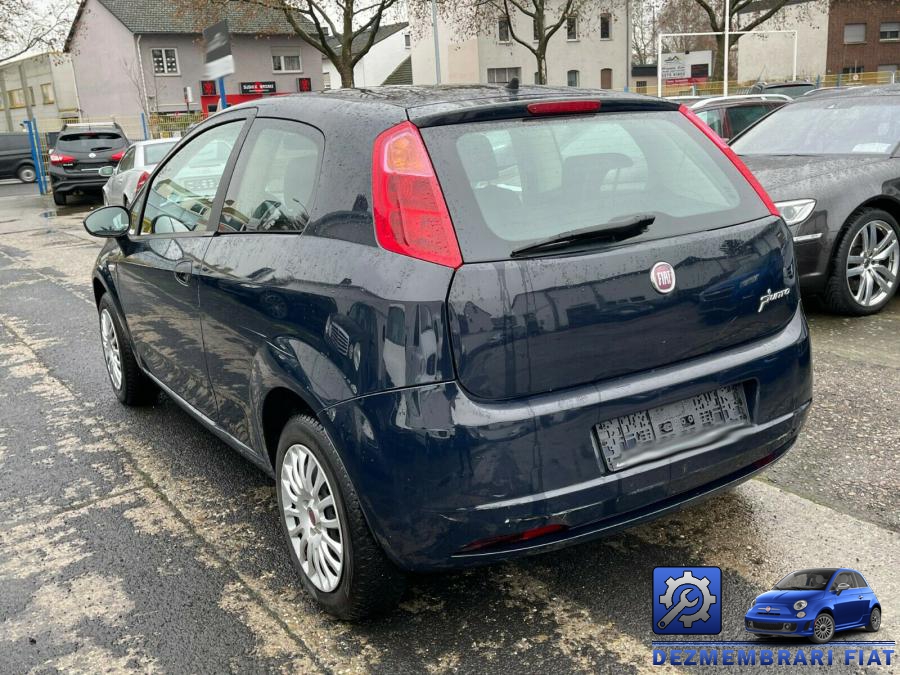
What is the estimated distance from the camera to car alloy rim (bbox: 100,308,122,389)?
5.02 metres

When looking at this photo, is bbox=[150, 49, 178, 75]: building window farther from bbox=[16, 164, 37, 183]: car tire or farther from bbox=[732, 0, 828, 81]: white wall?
bbox=[732, 0, 828, 81]: white wall

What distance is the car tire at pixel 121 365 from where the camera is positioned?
4.88 metres

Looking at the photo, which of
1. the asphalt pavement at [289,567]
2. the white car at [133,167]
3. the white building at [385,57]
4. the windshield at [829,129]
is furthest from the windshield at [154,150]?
the white building at [385,57]

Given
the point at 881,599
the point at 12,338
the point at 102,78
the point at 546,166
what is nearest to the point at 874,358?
the point at 881,599

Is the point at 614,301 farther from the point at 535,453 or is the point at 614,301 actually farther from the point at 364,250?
the point at 364,250

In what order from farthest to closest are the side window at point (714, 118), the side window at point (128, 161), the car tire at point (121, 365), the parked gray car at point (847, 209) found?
the side window at point (128, 161)
the side window at point (714, 118)
the parked gray car at point (847, 209)
the car tire at point (121, 365)

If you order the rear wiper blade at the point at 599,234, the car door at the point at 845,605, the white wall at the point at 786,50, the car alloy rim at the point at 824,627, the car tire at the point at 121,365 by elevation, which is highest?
the white wall at the point at 786,50

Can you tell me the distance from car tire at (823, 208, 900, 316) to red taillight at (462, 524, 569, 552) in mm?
4406

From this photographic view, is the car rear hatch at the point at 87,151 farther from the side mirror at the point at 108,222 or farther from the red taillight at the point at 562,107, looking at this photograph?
the red taillight at the point at 562,107

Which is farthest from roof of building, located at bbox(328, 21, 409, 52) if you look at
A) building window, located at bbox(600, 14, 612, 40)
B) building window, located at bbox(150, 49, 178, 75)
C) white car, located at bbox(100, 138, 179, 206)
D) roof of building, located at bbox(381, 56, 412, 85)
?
white car, located at bbox(100, 138, 179, 206)

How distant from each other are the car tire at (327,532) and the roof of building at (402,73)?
188ft

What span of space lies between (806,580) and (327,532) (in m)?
1.54

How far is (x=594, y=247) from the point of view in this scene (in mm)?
2531

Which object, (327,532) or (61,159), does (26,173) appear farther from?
(327,532)
